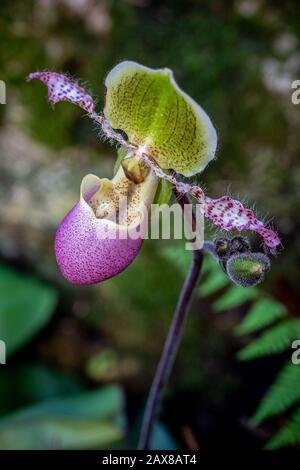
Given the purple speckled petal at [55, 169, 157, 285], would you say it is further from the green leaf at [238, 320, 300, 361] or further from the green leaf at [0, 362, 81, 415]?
the green leaf at [0, 362, 81, 415]

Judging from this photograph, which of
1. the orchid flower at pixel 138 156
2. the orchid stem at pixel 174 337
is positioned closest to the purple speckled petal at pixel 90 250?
the orchid flower at pixel 138 156

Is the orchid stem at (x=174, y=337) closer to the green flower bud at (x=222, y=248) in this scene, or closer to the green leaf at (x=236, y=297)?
the green flower bud at (x=222, y=248)

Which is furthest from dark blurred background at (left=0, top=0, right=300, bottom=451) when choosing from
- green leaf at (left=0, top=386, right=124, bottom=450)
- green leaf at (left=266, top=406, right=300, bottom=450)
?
green leaf at (left=266, top=406, right=300, bottom=450)

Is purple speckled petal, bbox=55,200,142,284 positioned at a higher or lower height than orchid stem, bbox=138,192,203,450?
higher

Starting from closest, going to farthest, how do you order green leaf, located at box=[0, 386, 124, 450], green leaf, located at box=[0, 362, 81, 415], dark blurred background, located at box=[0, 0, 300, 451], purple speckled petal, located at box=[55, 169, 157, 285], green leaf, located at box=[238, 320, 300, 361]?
purple speckled petal, located at box=[55, 169, 157, 285]
green leaf, located at box=[238, 320, 300, 361]
green leaf, located at box=[0, 386, 124, 450]
dark blurred background, located at box=[0, 0, 300, 451]
green leaf, located at box=[0, 362, 81, 415]

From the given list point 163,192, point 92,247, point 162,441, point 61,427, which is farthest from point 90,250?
point 162,441

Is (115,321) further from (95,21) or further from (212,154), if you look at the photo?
(212,154)

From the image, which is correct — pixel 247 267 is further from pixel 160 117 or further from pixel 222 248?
pixel 160 117

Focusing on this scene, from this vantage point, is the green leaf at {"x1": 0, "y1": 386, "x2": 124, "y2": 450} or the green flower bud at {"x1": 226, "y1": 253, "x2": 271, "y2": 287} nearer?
the green flower bud at {"x1": 226, "y1": 253, "x2": 271, "y2": 287}
